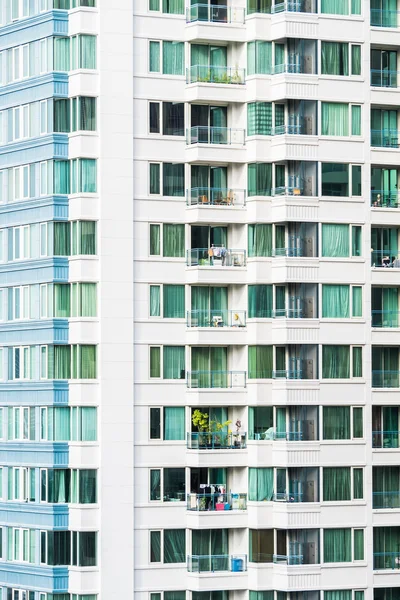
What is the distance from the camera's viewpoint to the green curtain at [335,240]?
212 feet

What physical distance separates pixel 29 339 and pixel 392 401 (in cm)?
1501

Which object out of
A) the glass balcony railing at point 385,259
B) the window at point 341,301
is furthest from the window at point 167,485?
the glass balcony railing at point 385,259

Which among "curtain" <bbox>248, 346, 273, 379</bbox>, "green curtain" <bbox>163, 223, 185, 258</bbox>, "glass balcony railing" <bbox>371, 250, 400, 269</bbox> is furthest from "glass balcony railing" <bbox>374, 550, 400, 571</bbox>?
"green curtain" <bbox>163, 223, 185, 258</bbox>

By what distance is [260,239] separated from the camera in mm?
64312

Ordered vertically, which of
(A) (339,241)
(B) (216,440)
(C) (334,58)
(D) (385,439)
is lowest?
(D) (385,439)

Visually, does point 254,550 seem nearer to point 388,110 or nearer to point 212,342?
point 212,342

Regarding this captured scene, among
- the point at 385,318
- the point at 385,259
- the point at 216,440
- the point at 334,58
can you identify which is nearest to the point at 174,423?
the point at 216,440

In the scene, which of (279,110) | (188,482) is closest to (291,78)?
(279,110)

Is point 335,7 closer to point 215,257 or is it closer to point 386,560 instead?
point 215,257

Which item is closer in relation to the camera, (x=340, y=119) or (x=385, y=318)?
(x=340, y=119)

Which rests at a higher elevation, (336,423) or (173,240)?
(173,240)

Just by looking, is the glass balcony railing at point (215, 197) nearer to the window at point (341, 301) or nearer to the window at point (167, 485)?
the window at point (341, 301)

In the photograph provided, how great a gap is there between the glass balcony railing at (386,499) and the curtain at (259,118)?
15406 millimetres

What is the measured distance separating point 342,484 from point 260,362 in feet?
19.5
